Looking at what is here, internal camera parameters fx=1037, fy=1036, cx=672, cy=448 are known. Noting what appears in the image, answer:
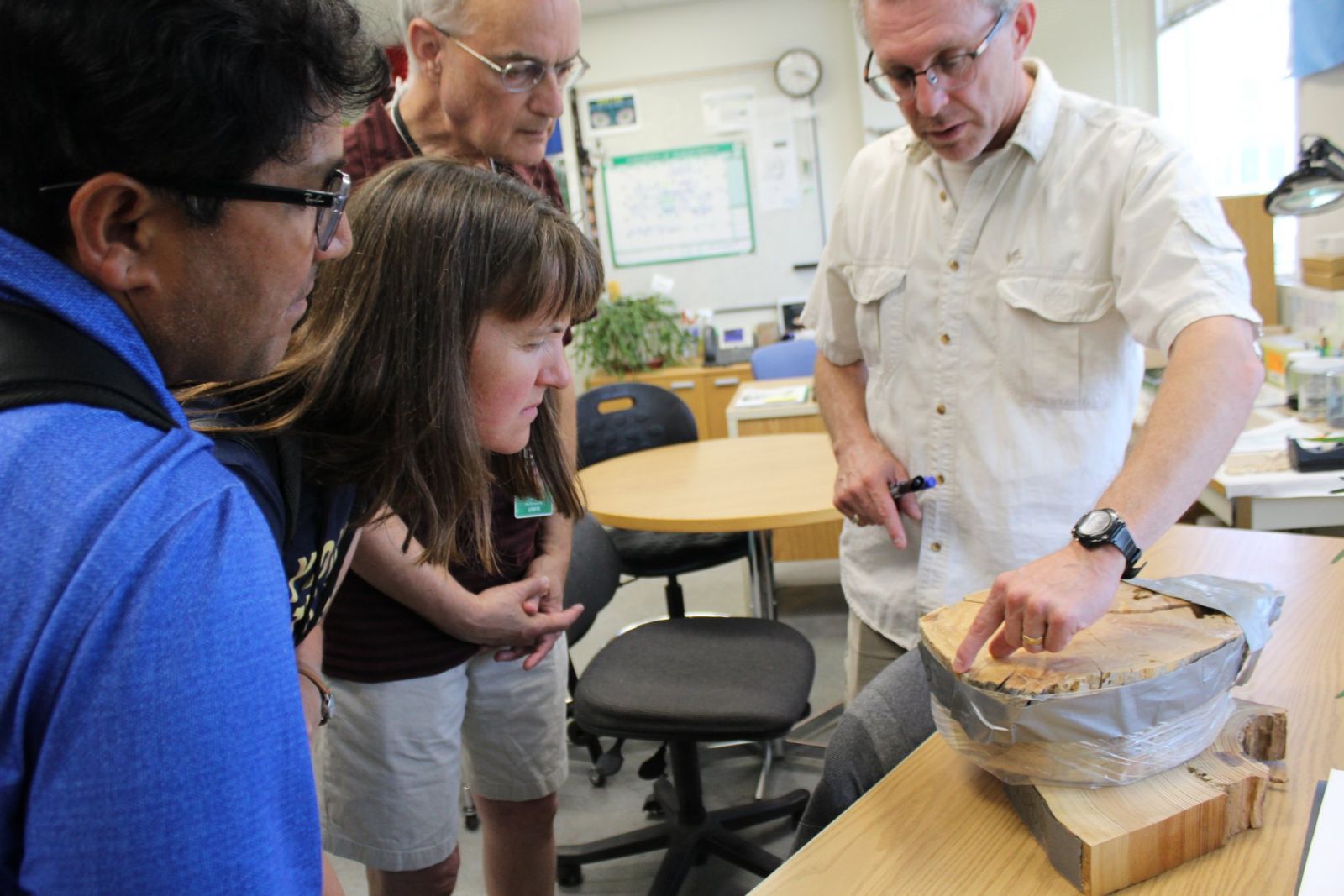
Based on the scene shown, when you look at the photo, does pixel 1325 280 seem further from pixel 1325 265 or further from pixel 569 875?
pixel 569 875

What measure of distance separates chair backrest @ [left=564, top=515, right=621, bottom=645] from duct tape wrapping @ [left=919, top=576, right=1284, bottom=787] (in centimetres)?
141

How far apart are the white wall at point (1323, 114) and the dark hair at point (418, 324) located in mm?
2953

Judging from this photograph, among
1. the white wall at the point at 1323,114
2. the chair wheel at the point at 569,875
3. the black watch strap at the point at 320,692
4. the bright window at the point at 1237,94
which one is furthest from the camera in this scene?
the bright window at the point at 1237,94

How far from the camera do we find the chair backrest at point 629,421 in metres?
3.49

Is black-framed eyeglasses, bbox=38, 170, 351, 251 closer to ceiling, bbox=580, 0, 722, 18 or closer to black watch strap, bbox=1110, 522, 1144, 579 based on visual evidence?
black watch strap, bbox=1110, 522, 1144, 579

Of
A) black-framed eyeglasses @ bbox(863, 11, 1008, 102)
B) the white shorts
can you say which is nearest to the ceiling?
black-framed eyeglasses @ bbox(863, 11, 1008, 102)

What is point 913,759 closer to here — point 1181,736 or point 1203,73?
point 1181,736

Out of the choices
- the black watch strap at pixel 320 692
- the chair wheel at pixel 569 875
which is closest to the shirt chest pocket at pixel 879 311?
the black watch strap at pixel 320 692

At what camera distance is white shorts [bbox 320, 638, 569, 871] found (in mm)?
1551

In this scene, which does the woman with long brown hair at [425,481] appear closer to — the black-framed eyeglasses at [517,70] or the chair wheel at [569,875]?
the black-framed eyeglasses at [517,70]

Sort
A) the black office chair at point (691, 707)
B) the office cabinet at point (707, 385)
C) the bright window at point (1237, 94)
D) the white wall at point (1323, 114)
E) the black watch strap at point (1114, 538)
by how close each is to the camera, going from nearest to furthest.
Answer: the black watch strap at point (1114, 538) → the black office chair at point (691, 707) → the white wall at point (1323, 114) → the bright window at point (1237, 94) → the office cabinet at point (707, 385)

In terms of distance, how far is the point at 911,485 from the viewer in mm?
1614

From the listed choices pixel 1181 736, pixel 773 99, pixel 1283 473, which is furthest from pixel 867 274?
pixel 773 99

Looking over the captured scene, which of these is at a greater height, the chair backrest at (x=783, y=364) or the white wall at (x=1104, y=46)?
the white wall at (x=1104, y=46)
